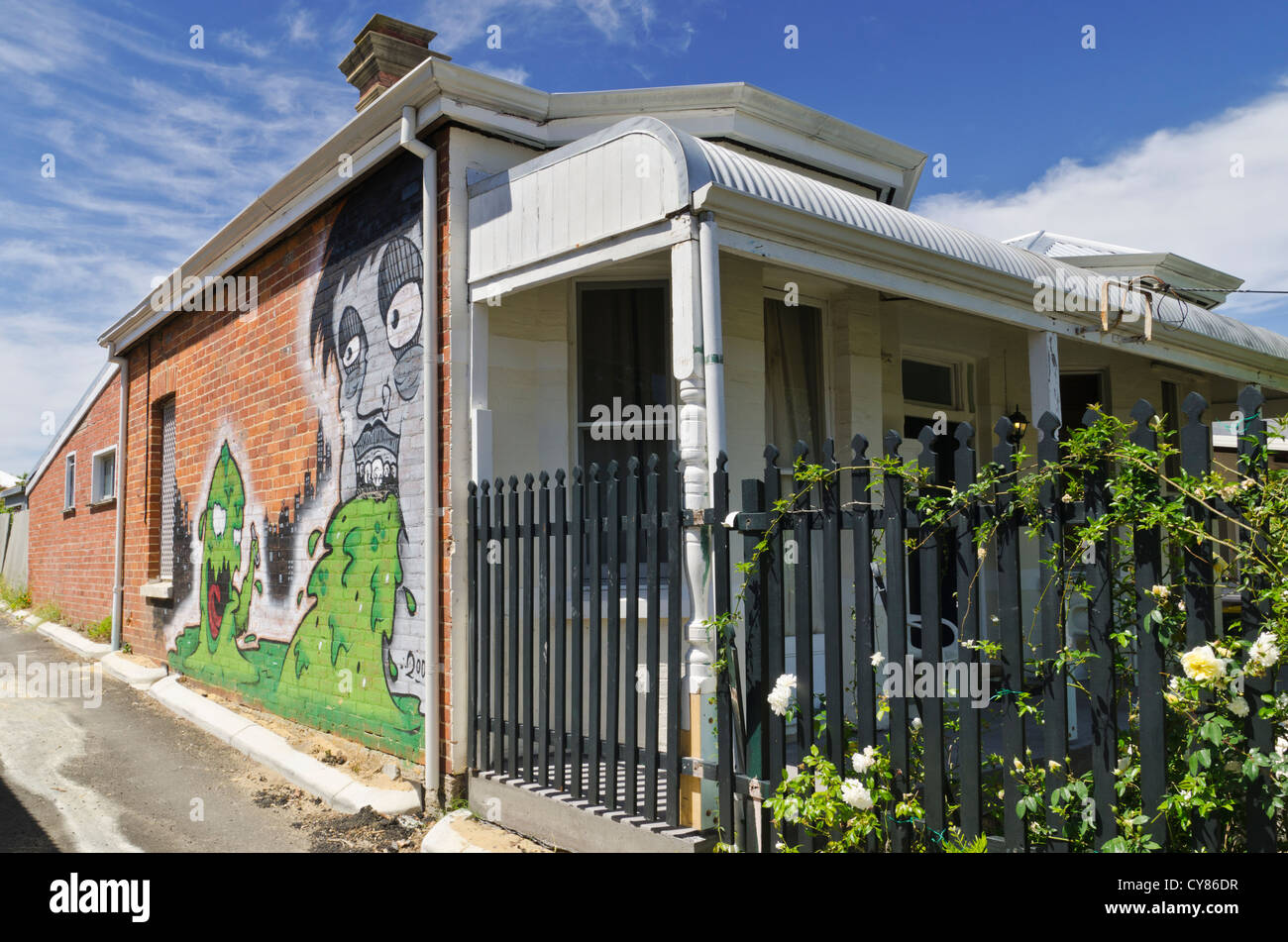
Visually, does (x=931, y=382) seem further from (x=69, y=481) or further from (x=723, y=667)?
(x=69, y=481)

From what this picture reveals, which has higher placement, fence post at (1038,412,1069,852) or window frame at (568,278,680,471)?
window frame at (568,278,680,471)

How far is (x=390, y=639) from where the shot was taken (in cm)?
620

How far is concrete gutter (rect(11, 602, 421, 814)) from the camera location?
18.7ft

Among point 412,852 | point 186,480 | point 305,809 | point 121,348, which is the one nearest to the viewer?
point 412,852

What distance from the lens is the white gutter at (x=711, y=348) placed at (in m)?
4.23

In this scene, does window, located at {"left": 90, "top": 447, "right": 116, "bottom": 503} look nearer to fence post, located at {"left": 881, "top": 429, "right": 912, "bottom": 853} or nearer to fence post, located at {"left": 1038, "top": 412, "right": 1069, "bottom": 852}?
fence post, located at {"left": 881, "top": 429, "right": 912, "bottom": 853}

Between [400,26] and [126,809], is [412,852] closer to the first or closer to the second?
[126,809]

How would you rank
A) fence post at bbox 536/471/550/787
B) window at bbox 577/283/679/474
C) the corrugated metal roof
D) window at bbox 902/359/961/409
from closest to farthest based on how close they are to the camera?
the corrugated metal roof, fence post at bbox 536/471/550/787, window at bbox 577/283/679/474, window at bbox 902/359/961/409

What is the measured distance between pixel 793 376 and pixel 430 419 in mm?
2827

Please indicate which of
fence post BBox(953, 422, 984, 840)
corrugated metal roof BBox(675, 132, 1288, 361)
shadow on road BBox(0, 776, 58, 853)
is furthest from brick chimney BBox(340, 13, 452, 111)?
fence post BBox(953, 422, 984, 840)

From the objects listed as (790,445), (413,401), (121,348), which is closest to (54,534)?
(121,348)

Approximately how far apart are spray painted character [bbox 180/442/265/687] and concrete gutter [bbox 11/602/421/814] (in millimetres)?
331

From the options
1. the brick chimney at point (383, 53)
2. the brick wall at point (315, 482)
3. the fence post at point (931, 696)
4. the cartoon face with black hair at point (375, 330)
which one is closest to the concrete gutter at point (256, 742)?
the brick wall at point (315, 482)
